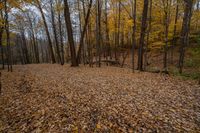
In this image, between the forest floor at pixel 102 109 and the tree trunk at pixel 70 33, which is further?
the tree trunk at pixel 70 33

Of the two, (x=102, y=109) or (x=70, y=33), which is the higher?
(x=70, y=33)

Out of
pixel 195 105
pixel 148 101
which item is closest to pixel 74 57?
pixel 148 101

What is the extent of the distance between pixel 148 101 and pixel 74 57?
1070 cm

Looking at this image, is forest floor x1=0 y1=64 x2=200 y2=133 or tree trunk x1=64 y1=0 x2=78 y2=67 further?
tree trunk x1=64 y1=0 x2=78 y2=67

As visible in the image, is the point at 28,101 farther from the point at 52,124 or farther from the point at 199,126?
the point at 199,126

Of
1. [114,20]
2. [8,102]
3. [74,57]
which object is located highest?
[114,20]

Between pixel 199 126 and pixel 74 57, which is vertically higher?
pixel 74 57

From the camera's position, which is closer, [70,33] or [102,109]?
[102,109]

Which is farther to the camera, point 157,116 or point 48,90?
point 48,90

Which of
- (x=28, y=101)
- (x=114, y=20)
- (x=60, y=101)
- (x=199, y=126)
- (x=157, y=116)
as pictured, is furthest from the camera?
Answer: (x=114, y=20)

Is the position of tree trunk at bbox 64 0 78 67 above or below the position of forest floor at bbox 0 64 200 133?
above

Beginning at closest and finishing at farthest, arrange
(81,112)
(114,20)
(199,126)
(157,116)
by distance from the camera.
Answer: (199,126) < (157,116) < (81,112) < (114,20)

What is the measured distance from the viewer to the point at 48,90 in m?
6.89

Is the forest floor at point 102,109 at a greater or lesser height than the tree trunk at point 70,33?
lesser
